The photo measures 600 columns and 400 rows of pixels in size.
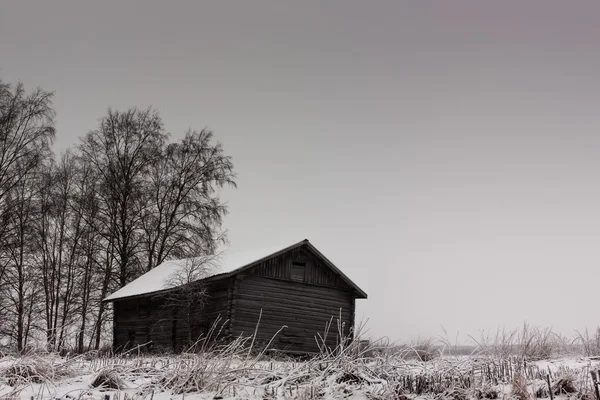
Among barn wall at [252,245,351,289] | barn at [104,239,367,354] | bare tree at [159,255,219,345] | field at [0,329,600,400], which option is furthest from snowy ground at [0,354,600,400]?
barn wall at [252,245,351,289]

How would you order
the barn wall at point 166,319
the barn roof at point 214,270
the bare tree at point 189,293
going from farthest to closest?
1. the barn wall at point 166,319
2. the bare tree at point 189,293
3. the barn roof at point 214,270

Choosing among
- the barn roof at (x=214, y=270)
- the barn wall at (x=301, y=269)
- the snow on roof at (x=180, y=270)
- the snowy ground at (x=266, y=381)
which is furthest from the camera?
the barn wall at (x=301, y=269)

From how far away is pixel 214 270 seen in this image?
23.9 m

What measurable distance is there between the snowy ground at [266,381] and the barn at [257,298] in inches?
558

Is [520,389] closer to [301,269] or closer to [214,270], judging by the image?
[214,270]

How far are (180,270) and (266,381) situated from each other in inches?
700

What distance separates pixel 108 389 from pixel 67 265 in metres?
24.7

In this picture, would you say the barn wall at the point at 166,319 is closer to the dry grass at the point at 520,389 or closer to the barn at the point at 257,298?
the barn at the point at 257,298

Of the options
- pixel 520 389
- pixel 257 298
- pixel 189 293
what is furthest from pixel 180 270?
pixel 520 389

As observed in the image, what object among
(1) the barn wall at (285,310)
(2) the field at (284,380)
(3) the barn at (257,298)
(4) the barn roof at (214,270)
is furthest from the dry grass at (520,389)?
(4) the barn roof at (214,270)

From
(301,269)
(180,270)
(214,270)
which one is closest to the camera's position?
(214,270)

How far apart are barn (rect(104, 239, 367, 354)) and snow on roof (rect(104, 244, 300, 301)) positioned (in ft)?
0.18

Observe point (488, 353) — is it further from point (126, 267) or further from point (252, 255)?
point (126, 267)

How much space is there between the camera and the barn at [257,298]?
23.2m
